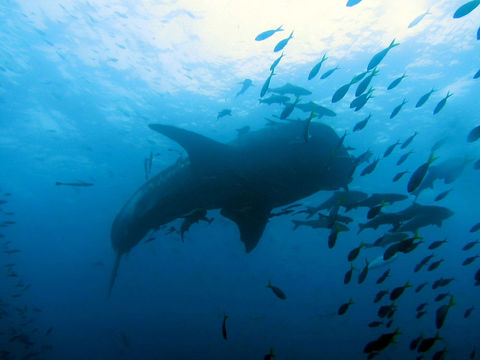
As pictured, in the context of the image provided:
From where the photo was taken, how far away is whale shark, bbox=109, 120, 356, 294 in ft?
15.5

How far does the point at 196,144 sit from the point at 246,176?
105cm

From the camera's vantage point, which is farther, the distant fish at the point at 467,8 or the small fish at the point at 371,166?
the small fish at the point at 371,166

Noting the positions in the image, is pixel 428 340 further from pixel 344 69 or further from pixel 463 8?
pixel 344 69

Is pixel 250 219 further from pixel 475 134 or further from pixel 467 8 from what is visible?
pixel 467 8

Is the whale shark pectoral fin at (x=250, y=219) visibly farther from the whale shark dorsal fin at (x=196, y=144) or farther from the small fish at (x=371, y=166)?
the small fish at (x=371, y=166)

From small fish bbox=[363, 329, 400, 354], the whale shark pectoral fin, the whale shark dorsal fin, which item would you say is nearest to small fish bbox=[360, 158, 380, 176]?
the whale shark pectoral fin

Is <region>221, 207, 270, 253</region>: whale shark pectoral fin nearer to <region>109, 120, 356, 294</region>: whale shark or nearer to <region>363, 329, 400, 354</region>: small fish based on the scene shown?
<region>109, 120, 356, 294</region>: whale shark

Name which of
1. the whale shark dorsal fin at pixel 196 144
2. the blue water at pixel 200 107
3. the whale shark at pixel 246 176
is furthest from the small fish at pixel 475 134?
the blue water at pixel 200 107

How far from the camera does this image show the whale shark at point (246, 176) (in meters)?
4.74

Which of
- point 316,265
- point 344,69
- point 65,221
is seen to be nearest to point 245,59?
point 344,69

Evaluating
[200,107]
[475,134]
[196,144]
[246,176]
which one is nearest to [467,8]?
[475,134]

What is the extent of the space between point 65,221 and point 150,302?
3073 centimetres

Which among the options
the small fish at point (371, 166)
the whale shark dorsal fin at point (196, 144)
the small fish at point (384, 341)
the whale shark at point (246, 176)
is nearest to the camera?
the whale shark at point (246, 176)

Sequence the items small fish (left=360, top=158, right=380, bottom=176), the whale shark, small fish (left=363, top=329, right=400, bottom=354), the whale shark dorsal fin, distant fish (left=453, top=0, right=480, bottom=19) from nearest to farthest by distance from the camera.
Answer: distant fish (left=453, top=0, right=480, bottom=19) → the whale shark → the whale shark dorsal fin → small fish (left=363, top=329, right=400, bottom=354) → small fish (left=360, top=158, right=380, bottom=176)
